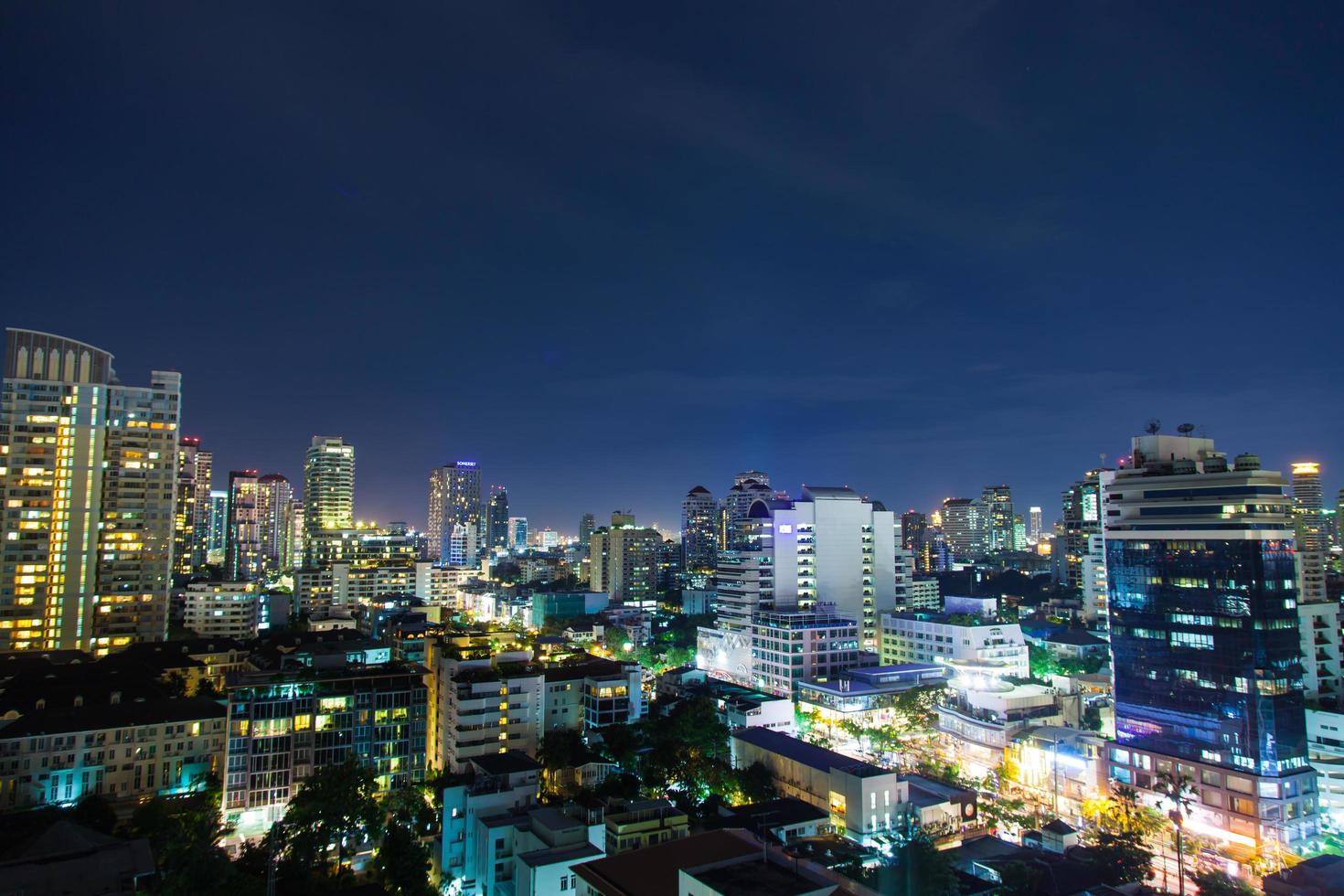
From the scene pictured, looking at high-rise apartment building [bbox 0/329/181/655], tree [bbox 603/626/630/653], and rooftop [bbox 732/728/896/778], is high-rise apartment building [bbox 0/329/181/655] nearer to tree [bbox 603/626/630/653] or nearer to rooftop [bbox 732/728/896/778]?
tree [bbox 603/626/630/653]

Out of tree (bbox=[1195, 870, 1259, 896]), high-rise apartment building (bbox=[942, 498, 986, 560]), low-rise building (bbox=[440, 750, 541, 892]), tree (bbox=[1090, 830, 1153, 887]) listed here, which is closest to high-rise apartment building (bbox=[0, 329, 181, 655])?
low-rise building (bbox=[440, 750, 541, 892])

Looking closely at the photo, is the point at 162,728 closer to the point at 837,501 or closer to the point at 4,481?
the point at 4,481

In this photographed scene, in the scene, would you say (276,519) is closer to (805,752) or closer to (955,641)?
(955,641)

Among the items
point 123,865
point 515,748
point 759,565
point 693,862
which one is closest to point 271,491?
point 759,565

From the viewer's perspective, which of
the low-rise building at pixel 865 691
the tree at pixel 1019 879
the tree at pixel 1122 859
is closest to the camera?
the tree at pixel 1019 879

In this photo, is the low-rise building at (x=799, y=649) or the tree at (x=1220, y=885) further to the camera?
the low-rise building at (x=799, y=649)

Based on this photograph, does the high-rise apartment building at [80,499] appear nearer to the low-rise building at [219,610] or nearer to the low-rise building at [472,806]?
the low-rise building at [219,610]

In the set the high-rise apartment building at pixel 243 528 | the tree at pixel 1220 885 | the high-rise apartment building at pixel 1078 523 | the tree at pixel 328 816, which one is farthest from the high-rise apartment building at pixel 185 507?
the high-rise apartment building at pixel 1078 523
